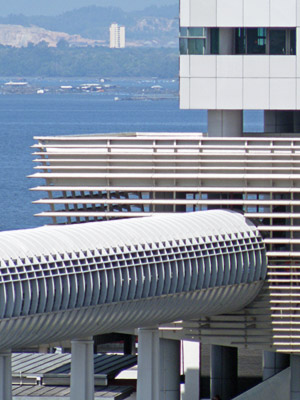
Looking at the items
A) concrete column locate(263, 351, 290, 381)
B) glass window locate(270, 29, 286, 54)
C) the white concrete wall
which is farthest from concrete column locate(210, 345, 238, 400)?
glass window locate(270, 29, 286, 54)

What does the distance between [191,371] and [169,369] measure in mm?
6508

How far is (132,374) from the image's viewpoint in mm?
60406

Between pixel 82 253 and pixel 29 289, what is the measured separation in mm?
3434

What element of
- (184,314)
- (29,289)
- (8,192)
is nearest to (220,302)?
(184,314)

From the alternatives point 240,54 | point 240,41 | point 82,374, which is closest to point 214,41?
point 240,41

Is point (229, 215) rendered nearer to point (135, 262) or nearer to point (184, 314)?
point (184, 314)

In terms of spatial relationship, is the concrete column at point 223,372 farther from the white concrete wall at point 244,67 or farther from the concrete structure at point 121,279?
the concrete structure at point 121,279

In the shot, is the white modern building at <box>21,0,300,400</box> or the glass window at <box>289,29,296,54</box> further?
the glass window at <box>289,29,296,54</box>

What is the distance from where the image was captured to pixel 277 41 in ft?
Result: 209

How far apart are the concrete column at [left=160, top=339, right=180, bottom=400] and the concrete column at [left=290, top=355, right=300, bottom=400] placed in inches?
214

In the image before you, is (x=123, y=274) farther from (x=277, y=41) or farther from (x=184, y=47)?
(x=277, y=41)

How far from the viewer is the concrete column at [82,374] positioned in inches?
1718

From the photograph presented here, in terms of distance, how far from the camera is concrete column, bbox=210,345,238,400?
74.3m

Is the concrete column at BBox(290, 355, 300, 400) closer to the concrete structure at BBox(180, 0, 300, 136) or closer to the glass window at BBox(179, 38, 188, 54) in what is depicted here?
the concrete structure at BBox(180, 0, 300, 136)
